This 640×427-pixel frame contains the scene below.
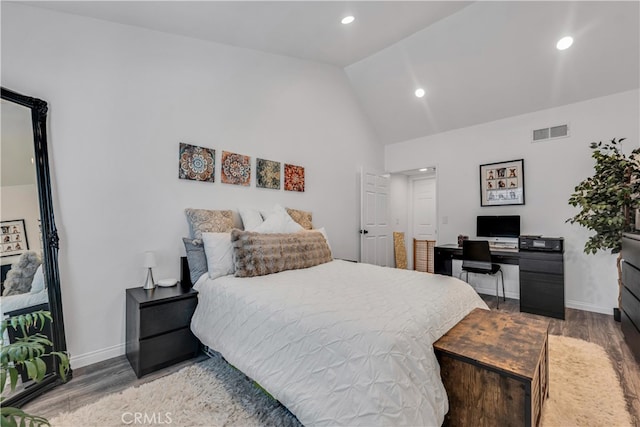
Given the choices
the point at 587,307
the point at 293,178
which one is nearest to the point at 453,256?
the point at 587,307

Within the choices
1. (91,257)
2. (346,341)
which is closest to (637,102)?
(346,341)

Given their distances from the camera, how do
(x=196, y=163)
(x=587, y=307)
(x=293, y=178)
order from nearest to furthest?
(x=196, y=163) < (x=587, y=307) < (x=293, y=178)

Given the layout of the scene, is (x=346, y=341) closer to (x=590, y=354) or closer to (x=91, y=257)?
(x=91, y=257)

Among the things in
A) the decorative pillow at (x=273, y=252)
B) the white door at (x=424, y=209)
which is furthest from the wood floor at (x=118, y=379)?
the white door at (x=424, y=209)

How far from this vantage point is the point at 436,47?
3.48 m

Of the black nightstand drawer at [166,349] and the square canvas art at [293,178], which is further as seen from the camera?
the square canvas art at [293,178]

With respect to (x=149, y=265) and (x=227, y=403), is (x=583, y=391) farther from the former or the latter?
(x=149, y=265)

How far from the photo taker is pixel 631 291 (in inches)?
93.1

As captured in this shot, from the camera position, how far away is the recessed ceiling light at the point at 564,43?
3.00m

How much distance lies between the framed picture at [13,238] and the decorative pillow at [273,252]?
4.28 ft

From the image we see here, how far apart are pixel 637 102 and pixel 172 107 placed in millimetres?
5033

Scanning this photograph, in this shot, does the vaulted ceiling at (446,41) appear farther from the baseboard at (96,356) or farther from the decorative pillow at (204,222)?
the baseboard at (96,356)

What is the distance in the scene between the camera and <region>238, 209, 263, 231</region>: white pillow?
2929 millimetres

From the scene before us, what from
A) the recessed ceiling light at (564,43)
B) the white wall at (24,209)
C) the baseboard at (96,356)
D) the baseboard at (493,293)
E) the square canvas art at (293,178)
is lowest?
the baseboard at (493,293)
